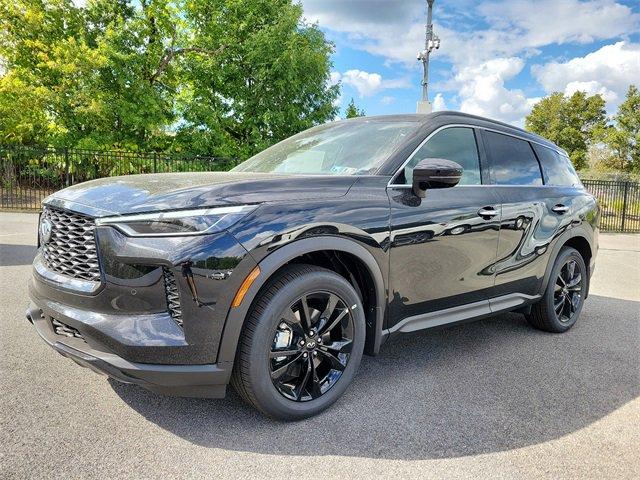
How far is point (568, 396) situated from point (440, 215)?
147 centimetres

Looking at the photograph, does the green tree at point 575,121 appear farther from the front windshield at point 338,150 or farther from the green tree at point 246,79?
the front windshield at point 338,150

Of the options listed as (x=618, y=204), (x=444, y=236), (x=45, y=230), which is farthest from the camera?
(x=618, y=204)

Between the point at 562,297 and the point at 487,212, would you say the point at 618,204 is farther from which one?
the point at 487,212

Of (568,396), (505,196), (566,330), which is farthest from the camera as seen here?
(566,330)

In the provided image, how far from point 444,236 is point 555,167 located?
208 cm

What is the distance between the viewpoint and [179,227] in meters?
2.23

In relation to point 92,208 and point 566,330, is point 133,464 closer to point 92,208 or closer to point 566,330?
point 92,208

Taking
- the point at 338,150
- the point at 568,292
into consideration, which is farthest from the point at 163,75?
the point at 568,292

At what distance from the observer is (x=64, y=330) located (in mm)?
2473

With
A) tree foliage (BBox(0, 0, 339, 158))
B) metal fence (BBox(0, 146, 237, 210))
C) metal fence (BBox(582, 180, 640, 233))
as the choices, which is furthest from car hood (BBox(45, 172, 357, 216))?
metal fence (BBox(582, 180, 640, 233))

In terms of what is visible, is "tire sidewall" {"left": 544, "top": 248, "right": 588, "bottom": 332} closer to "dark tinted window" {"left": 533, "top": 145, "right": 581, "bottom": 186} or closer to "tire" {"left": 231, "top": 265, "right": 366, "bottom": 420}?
"dark tinted window" {"left": 533, "top": 145, "right": 581, "bottom": 186}

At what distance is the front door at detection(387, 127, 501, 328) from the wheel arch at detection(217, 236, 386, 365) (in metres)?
0.13

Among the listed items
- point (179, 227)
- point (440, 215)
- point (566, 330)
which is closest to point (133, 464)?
point (179, 227)

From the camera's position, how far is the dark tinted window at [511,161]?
12.5 feet
